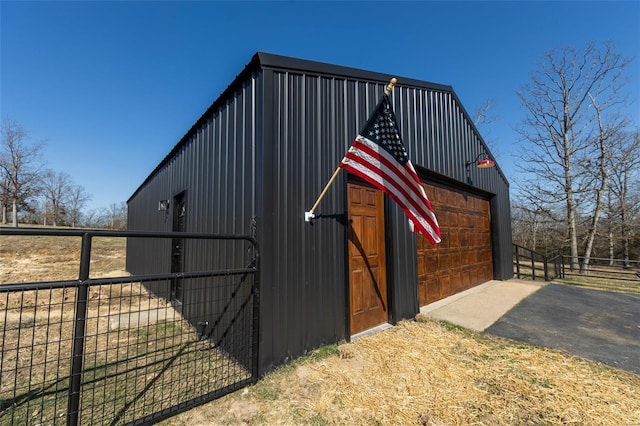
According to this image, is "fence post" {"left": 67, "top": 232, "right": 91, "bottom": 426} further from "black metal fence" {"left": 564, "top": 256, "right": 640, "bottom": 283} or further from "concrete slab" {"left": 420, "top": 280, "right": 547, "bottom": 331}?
"black metal fence" {"left": 564, "top": 256, "right": 640, "bottom": 283}

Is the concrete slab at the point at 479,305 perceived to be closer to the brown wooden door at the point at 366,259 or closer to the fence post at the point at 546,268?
the brown wooden door at the point at 366,259

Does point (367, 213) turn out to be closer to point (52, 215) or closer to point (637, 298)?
point (637, 298)

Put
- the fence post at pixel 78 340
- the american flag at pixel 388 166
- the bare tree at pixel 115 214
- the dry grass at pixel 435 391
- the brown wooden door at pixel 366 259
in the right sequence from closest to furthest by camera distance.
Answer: the fence post at pixel 78 340 < the dry grass at pixel 435 391 < the american flag at pixel 388 166 < the brown wooden door at pixel 366 259 < the bare tree at pixel 115 214

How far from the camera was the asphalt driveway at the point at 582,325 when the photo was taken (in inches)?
136

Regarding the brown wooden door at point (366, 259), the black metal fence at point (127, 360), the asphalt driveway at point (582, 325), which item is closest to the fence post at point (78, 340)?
the black metal fence at point (127, 360)

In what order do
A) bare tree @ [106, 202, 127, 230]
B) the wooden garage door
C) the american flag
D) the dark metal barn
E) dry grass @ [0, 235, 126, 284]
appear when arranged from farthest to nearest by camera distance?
bare tree @ [106, 202, 127, 230] → dry grass @ [0, 235, 126, 284] → the wooden garage door → the american flag → the dark metal barn

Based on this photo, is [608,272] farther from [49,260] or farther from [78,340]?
[49,260]

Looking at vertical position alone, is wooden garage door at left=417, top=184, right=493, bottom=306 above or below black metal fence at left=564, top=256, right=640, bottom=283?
above

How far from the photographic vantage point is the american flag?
3232mm

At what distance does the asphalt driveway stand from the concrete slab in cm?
17

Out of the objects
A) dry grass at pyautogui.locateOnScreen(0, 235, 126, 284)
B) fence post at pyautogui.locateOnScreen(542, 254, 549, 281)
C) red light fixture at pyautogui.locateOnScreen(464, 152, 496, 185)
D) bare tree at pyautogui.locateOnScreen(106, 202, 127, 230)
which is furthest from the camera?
bare tree at pyautogui.locateOnScreen(106, 202, 127, 230)

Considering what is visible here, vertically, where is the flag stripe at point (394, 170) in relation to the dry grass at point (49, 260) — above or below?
above

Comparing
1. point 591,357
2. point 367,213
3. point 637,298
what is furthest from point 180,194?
point 637,298

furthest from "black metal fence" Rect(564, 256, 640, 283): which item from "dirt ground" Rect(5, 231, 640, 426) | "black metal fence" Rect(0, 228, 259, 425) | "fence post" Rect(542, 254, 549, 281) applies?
"black metal fence" Rect(0, 228, 259, 425)
